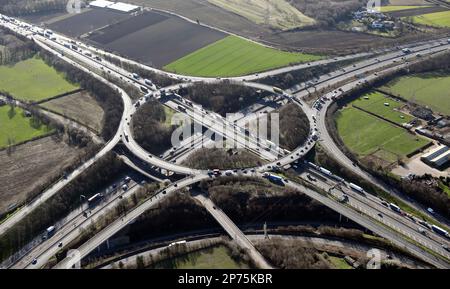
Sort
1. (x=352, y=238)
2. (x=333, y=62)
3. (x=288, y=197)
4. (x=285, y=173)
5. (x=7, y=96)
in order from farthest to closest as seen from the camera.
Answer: (x=333, y=62), (x=7, y=96), (x=285, y=173), (x=288, y=197), (x=352, y=238)

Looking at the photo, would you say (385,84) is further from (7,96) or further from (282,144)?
(7,96)

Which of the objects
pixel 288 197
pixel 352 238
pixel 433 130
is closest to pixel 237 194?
pixel 288 197

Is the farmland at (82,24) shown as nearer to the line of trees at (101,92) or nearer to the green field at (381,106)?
the line of trees at (101,92)

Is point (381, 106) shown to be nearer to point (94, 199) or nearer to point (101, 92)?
point (101, 92)

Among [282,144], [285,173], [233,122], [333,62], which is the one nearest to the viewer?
[285,173]

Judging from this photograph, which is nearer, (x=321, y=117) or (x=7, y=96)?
(x=321, y=117)

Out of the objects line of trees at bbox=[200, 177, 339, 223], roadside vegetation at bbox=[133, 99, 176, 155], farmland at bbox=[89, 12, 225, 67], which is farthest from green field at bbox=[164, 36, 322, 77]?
line of trees at bbox=[200, 177, 339, 223]

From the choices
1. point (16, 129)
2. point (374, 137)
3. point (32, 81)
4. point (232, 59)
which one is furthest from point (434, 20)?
point (16, 129)
